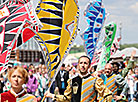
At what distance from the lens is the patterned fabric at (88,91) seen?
5672 millimetres

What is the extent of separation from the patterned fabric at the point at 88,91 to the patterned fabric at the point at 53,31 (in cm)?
175

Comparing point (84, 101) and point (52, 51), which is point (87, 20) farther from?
point (84, 101)

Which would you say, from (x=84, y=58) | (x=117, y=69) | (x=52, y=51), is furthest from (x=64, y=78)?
(x=84, y=58)

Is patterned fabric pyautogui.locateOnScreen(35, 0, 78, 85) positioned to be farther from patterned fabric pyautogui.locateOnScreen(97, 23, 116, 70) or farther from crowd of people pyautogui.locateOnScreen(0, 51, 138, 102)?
patterned fabric pyautogui.locateOnScreen(97, 23, 116, 70)

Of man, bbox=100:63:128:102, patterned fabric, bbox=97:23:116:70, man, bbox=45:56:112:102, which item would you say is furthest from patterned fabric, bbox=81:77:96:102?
patterned fabric, bbox=97:23:116:70

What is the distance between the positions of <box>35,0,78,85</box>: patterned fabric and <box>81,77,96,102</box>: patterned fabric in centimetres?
175

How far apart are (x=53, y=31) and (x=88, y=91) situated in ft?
7.37

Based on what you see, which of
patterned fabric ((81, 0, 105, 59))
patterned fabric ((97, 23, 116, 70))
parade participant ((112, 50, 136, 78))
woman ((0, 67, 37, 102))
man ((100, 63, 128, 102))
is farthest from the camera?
patterned fabric ((97, 23, 116, 70))

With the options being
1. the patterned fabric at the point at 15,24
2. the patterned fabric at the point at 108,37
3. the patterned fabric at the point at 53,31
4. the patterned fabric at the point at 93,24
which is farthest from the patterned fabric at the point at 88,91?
the patterned fabric at the point at 108,37

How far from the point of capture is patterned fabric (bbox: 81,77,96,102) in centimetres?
567

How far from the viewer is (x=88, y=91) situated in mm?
5680

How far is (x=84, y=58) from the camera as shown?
228 inches

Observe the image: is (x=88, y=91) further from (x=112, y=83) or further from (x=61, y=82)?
(x=61, y=82)

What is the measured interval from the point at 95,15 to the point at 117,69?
3.13 metres
